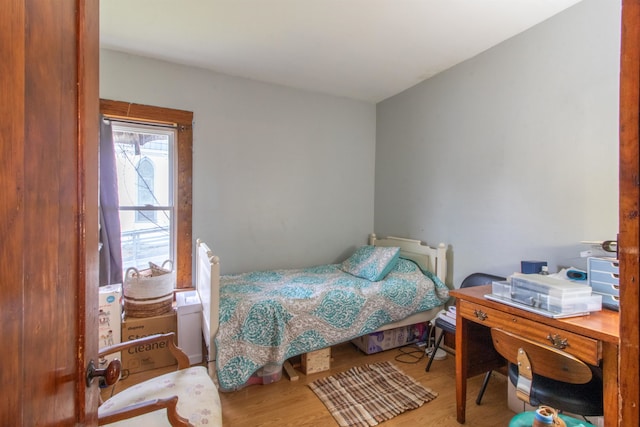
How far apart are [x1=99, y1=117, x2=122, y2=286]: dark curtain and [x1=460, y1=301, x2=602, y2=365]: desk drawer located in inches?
106

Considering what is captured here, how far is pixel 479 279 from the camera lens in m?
2.48

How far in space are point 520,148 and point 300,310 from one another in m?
2.02

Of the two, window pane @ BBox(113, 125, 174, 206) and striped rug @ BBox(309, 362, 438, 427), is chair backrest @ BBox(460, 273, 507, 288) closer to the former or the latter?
striped rug @ BBox(309, 362, 438, 427)

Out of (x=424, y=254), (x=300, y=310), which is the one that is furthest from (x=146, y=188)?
(x=424, y=254)

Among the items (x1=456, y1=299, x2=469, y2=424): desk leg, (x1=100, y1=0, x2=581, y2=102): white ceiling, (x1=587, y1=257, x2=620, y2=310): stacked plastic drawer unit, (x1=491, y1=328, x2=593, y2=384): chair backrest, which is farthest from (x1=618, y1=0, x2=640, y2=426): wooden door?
(x1=100, y1=0, x2=581, y2=102): white ceiling

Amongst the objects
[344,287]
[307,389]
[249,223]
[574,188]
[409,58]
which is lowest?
[307,389]

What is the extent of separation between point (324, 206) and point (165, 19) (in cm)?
220

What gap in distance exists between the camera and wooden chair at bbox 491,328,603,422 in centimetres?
130

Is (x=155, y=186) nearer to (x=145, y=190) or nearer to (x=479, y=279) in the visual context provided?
(x=145, y=190)

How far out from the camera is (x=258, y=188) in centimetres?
318

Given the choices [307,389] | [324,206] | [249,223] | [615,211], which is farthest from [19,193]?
[324,206]

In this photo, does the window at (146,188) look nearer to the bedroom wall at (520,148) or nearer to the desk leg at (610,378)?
the bedroom wall at (520,148)

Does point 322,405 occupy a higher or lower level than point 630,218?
lower

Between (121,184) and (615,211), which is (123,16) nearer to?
(121,184)
